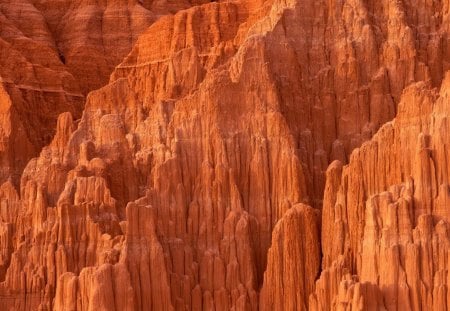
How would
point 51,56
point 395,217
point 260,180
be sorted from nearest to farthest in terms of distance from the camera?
point 395,217, point 260,180, point 51,56

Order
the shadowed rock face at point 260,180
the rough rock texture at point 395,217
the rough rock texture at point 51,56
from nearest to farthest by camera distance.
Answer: the rough rock texture at point 395,217, the shadowed rock face at point 260,180, the rough rock texture at point 51,56

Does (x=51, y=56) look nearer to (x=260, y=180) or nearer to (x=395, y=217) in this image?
(x=260, y=180)

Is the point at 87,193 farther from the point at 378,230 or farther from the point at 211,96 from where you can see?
the point at 378,230

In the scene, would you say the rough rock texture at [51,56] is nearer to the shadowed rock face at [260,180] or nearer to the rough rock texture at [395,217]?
the shadowed rock face at [260,180]

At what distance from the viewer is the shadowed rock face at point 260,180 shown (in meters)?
61.5

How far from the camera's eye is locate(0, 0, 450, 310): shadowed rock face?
6153 cm

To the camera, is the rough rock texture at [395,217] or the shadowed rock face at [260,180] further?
the shadowed rock face at [260,180]

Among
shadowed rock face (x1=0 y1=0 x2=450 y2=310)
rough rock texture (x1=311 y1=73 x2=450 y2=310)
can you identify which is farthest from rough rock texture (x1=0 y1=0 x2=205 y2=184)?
rough rock texture (x1=311 y1=73 x2=450 y2=310)

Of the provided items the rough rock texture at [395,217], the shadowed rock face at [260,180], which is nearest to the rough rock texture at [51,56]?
the shadowed rock face at [260,180]

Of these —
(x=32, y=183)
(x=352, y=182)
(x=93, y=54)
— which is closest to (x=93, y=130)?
(x=32, y=183)

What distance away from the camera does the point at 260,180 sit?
6838 cm

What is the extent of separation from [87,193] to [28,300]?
5.02 m

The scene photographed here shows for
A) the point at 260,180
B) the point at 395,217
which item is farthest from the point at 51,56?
the point at 395,217

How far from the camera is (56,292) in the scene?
66.3 meters
